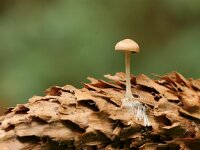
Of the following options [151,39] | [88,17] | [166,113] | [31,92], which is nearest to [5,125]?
[166,113]

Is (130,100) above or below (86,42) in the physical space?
below

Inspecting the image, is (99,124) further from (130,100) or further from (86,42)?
(86,42)

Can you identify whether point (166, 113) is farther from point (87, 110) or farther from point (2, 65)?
point (2, 65)

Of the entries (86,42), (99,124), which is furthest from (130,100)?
(86,42)

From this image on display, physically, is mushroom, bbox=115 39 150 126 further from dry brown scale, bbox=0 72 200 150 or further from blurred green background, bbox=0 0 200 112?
blurred green background, bbox=0 0 200 112

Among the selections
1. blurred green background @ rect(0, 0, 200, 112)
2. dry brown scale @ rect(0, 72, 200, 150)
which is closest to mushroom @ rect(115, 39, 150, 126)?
dry brown scale @ rect(0, 72, 200, 150)

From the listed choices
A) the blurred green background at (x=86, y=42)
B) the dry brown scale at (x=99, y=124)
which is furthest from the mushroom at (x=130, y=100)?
the blurred green background at (x=86, y=42)
